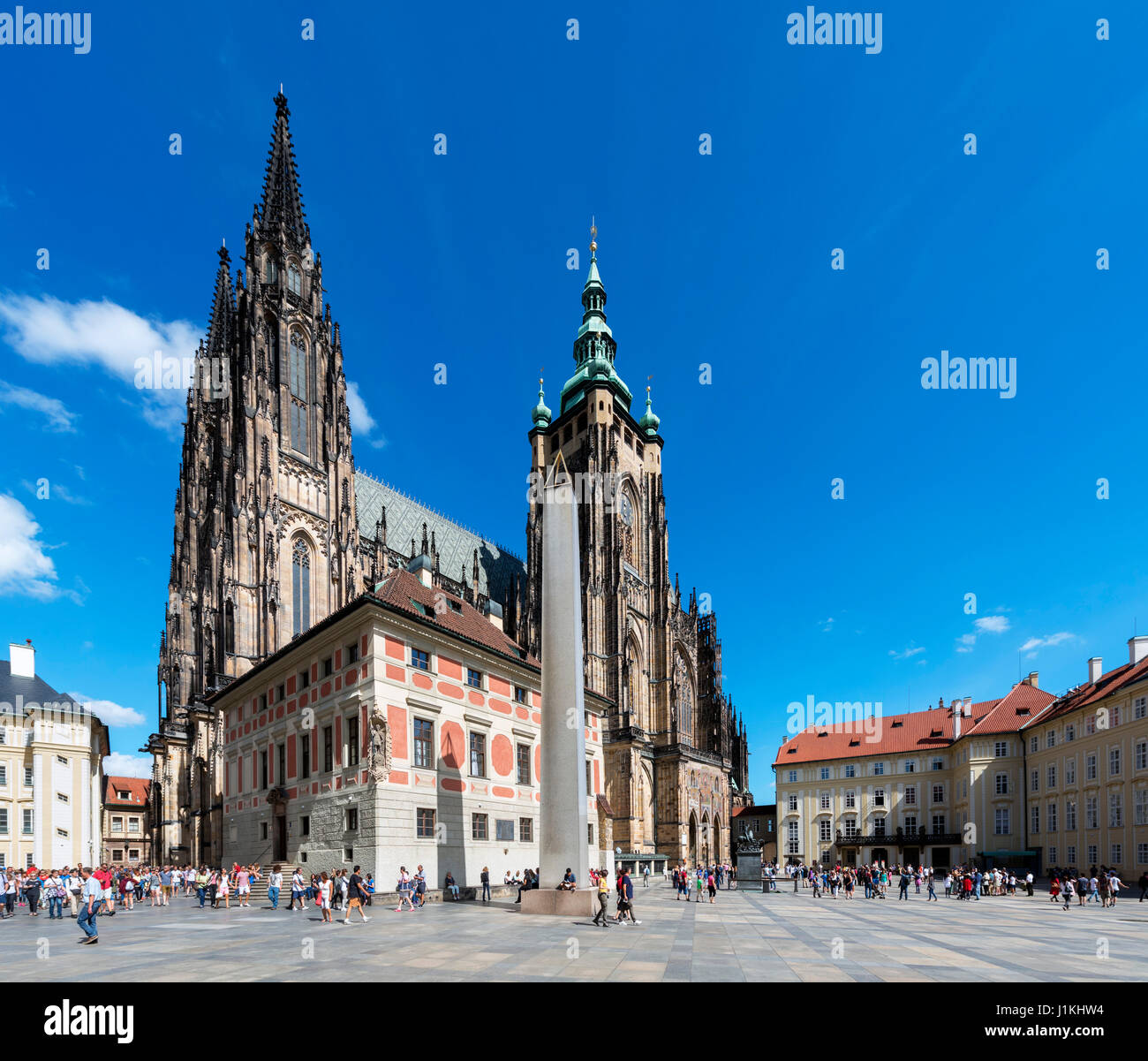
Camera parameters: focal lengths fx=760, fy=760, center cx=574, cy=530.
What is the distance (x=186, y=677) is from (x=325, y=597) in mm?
12352

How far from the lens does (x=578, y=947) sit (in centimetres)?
1574

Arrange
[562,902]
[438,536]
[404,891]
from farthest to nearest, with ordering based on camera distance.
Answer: [438,536] < [404,891] < [562,902]

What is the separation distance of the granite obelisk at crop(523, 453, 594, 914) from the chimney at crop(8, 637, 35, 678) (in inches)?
2286

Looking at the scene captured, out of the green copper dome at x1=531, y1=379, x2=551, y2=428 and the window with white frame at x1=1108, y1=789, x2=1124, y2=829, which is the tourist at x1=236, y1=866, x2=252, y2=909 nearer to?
the window with white frame at x1=1108, y1=789, x2=1124, y2=829

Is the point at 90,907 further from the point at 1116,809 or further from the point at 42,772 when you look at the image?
the point at 1116,809

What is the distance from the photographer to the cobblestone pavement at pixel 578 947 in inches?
508

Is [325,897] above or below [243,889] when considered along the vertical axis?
above

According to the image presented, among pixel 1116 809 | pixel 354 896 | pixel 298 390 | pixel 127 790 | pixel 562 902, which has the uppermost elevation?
pixel 298 390

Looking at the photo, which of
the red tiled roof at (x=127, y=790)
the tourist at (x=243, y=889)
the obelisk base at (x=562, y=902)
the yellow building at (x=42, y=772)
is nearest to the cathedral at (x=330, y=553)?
the yellow building at (x=42, y=772)

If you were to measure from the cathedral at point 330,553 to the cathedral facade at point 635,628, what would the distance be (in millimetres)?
204

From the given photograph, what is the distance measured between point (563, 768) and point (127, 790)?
97928mm

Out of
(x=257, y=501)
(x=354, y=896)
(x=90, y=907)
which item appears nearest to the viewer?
(x=90, y=907)

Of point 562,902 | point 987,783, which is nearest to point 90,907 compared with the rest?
point 562,902
